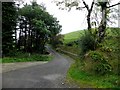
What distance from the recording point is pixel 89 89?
12.2 metres

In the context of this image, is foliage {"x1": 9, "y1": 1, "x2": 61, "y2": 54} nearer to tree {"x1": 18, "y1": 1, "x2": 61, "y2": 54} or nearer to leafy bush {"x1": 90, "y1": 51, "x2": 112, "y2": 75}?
tree {"x1": 18, "y1": 1, "x2": 61, "y2": 54}

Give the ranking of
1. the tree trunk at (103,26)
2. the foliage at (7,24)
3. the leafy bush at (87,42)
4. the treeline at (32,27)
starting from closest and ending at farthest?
the leafy bush at (87,42) → the tree trunk at (103,26) → the foliage at (7,24) → the treeline at (32,27)

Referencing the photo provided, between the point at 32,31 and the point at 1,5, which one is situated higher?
the point at 1,5

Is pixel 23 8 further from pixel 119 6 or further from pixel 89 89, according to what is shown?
pixel 89 89

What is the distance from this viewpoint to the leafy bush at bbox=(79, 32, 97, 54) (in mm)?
22672

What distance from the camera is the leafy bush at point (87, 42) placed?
22672mm

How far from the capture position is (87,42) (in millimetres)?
22672

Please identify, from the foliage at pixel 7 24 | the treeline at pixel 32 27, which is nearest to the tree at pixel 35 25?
the treeline at pixel 32 27

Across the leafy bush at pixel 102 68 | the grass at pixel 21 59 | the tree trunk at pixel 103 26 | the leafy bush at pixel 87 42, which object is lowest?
the grass at pixel 21 59

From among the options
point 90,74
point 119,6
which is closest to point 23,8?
point 119,6

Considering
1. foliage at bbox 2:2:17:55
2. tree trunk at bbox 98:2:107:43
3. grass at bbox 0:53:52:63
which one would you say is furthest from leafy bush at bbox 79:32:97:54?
foliage at bbox 2:2:17:55

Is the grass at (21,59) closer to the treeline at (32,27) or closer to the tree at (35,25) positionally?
the treeline at (32,27)

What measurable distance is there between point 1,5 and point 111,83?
85.2 feet

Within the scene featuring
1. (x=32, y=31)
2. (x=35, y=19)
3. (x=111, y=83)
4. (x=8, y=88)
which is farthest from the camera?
(x=32, y=31)
